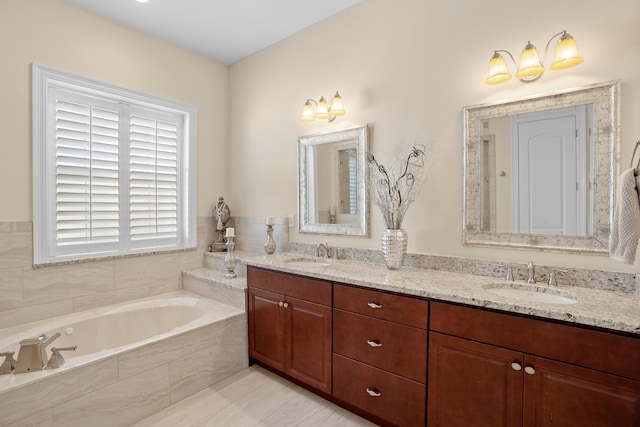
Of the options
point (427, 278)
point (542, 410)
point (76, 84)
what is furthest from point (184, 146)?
point (542, 410)

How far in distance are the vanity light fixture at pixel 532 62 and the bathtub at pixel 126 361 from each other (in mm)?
2480

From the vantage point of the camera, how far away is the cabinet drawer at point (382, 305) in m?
1.71

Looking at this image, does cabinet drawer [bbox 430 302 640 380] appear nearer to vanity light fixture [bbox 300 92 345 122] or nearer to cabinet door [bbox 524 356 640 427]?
cabinet door [bbox 524 356 640 427]

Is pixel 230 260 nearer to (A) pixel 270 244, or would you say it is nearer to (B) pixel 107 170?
(A) pixel 270 244

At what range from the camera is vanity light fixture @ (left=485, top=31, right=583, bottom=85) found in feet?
5.40

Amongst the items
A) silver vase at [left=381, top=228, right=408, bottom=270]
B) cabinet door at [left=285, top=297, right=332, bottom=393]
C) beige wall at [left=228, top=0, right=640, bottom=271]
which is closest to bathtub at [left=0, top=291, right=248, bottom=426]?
cabinet door at [left=285, top=297, right=332, bottom=393]

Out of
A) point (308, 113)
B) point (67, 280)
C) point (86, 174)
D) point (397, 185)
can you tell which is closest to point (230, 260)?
point (67, 280)

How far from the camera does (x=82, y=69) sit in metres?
2.66

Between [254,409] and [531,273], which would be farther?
[254,409]

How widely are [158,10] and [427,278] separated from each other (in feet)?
9.86

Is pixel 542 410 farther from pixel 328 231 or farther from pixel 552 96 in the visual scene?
pixel 328 231

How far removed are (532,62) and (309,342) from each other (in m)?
2.16

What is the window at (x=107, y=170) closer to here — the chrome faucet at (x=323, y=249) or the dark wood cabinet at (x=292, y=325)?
the dark wood cabinet at (x=292, y=325)

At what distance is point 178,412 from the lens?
2.12m
